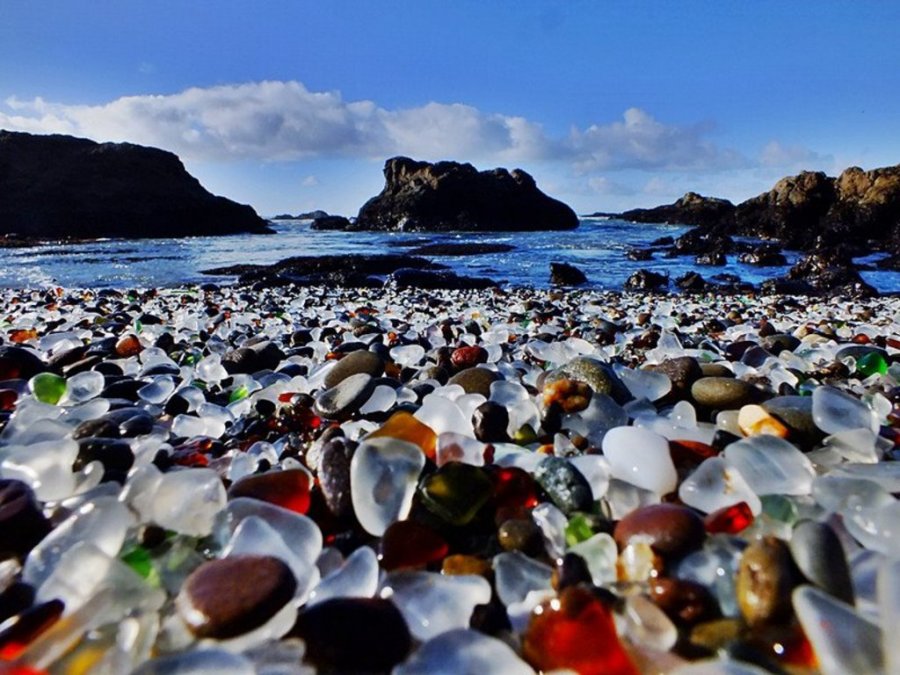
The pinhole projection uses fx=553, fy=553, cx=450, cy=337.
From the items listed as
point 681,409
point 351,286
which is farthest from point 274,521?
point 351,286

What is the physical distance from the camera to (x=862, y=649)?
0.65 metres

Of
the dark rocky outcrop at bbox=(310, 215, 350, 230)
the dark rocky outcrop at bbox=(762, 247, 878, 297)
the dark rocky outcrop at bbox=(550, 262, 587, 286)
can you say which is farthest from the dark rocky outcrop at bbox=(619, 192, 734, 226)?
the dark rocky outcrop at bbox=(550, 262, 587, 286)

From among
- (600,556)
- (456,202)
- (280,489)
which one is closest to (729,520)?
(600,556)

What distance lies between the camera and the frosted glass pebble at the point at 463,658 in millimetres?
694

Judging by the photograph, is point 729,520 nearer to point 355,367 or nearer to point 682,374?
point 682,374

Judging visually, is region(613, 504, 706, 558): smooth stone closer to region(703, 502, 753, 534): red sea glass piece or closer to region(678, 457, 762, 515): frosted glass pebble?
region(703, 502, 753, 534): red sea glass piece

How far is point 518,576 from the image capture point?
899mm

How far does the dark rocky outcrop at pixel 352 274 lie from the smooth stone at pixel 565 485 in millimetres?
8961

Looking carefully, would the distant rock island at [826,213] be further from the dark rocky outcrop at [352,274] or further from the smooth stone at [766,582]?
the smooth stone at [766,582]

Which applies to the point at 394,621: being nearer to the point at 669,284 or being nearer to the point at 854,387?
the point at 854,387

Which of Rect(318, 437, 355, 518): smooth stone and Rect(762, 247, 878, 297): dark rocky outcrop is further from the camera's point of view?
Rect(762, 247, 878, 297): dark rocky outcrop

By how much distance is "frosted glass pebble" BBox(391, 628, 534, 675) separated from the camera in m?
0.69

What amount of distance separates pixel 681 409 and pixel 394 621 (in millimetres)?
1121

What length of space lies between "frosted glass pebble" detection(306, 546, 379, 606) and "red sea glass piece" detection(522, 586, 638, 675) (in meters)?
0.25
